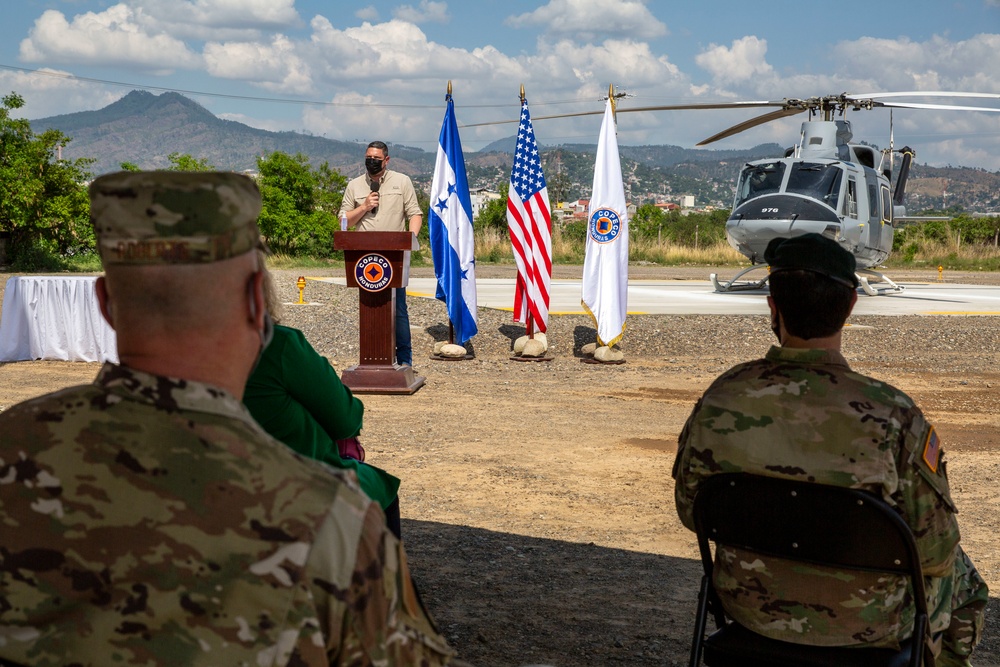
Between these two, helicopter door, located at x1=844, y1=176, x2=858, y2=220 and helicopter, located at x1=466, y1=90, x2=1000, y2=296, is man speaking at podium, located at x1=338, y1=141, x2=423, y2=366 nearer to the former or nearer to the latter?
helicopter, located at x1=466, y1=90, x2=1000, y2=296

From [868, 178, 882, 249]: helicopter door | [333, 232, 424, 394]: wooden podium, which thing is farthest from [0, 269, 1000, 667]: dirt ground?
[868, 178, 882, 249]: helicopter door

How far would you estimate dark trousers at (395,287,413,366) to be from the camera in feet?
28.9

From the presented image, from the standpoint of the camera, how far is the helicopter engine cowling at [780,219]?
1581 centimetres

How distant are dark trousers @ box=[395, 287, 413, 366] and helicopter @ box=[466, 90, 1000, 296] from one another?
24.8 feet

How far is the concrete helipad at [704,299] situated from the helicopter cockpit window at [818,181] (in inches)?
75.7

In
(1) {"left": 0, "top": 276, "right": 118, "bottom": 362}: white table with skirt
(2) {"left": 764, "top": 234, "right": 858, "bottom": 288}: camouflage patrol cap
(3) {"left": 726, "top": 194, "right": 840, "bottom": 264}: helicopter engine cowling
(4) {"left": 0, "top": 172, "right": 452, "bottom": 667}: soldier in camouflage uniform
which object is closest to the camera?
(4) {"left": 0, "top": 172, "right": 452, "bottom": 667}: soldier in camouflage uniform

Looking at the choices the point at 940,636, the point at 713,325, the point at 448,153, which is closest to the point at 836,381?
the point at 940,636

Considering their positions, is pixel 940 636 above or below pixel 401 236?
below

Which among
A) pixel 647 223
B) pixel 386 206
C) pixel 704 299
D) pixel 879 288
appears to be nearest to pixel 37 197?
pixel 704 299

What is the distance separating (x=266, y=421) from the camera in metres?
2.69

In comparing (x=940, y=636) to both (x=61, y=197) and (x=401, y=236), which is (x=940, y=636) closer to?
(x=401, y=236)

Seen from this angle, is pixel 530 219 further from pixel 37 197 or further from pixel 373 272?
pixel 37 197

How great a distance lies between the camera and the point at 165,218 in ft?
4.01

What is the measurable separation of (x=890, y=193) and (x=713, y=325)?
312 inches
